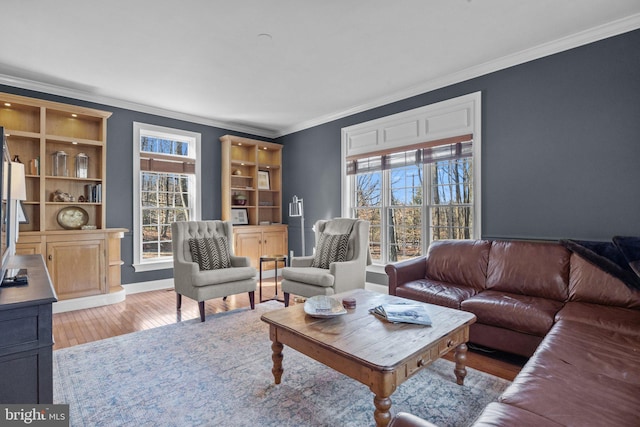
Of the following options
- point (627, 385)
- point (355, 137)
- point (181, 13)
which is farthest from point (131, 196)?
point (627, 385)

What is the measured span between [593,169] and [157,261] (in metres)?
5.40

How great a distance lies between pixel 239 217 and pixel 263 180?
86cm

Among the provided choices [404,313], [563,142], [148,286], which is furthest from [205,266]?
[563,142]

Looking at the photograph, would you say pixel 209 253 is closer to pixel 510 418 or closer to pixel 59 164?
pixel 59 164

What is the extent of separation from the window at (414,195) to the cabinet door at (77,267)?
3458 millimetres

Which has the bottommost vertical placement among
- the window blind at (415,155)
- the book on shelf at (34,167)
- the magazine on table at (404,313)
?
the magazine on table at (404,313)

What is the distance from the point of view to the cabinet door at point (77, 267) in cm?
379

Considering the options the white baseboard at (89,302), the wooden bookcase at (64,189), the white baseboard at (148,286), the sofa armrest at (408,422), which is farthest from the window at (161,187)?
the sofa armrest at (408,422)

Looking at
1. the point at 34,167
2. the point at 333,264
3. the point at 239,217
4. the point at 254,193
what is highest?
the point at 34,167

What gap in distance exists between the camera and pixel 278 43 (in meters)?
3.03

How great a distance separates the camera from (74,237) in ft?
12.8

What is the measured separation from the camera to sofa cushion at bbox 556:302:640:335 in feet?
6.63

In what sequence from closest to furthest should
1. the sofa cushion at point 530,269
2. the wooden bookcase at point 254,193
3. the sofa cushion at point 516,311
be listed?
the sofa cushion at point 516,311
the sofa cushion at point 530,269
the wooden bookcase at point 254,193

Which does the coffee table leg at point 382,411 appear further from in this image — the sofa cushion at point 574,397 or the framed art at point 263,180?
the framed art at point 263,180
